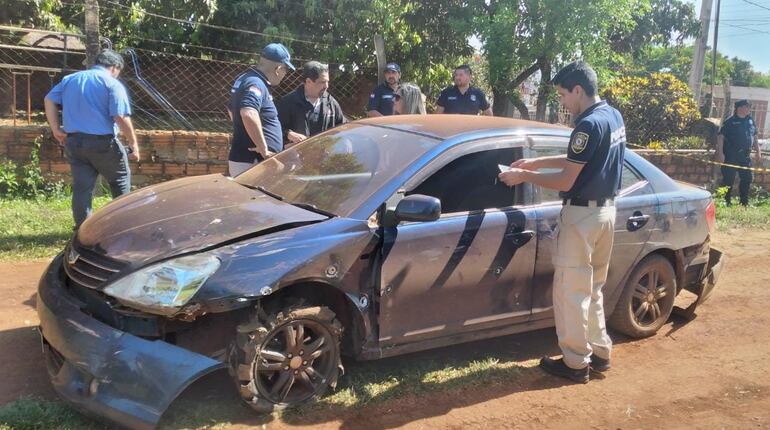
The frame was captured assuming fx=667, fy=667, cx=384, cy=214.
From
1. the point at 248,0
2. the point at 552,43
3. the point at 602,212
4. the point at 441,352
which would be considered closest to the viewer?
the point at 602,212

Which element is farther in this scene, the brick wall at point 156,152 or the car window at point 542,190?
the brick wall at point 156,152

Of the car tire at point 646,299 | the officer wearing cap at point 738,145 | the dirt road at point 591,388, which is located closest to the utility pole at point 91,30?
the dirt road at point 591,388

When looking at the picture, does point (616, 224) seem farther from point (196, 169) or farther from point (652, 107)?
point (652, 107)

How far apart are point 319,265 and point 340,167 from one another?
89 cm

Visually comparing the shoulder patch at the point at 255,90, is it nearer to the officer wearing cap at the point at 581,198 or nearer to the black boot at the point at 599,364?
the officer wearing cap at the point at 581,198

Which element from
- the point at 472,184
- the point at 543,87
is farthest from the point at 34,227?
the point at 543,87

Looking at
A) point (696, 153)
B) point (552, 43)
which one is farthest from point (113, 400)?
point (696, 153)

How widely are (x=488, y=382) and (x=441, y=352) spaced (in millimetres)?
438

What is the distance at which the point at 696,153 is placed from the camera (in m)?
10.8

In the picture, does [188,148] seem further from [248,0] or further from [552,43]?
[552,43]

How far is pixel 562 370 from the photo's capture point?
4.14 m

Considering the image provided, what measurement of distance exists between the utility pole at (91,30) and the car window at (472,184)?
4595 millimetres

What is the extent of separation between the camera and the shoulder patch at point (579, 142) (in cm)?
376

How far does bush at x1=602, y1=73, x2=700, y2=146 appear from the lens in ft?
37.0
